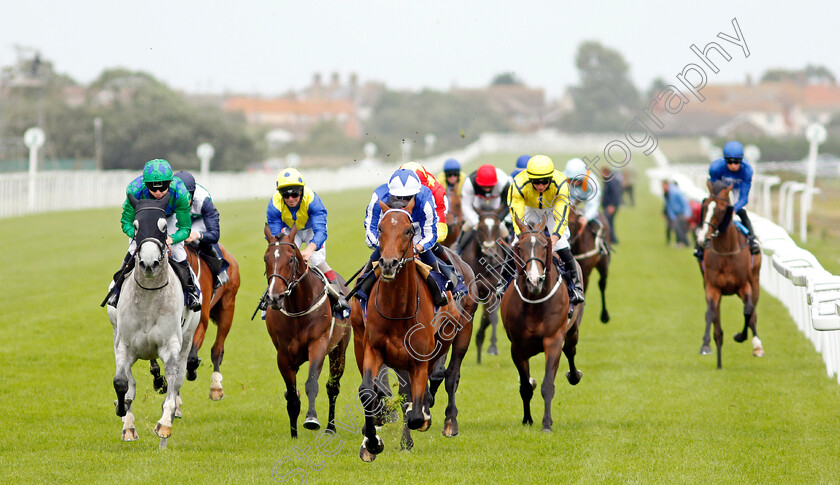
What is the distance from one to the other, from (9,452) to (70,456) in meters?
0.51

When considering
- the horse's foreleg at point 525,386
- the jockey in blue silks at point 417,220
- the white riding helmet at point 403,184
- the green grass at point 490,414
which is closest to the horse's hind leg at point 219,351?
the green grass at point 490,414

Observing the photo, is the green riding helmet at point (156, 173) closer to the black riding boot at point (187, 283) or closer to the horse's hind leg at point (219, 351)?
the black riding boot at point (187, 283)

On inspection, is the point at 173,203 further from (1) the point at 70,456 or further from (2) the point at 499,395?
(2) the point at 499,395

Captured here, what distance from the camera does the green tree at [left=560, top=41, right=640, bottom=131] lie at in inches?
3748

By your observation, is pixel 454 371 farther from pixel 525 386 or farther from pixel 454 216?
pixel 454 216

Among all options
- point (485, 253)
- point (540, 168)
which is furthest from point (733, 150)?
point (540, 168)

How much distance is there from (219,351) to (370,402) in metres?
3.34

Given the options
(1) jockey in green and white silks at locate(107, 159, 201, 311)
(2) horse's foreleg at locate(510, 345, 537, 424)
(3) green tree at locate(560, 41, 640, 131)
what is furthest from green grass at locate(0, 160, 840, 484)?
(3) green tree at locate(560, 41, 640, 131)

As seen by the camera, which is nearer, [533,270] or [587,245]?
[533,270]

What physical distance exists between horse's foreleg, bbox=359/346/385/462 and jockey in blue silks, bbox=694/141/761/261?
5474 mm

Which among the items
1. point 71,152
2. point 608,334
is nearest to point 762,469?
point 608,334

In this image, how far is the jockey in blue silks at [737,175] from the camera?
1166 cm

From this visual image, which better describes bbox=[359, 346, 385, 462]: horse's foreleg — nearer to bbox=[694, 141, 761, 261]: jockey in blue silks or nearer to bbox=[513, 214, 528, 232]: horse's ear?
bbox=[513, 214, 528, 232]: horse's ear

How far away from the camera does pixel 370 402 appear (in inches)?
283
